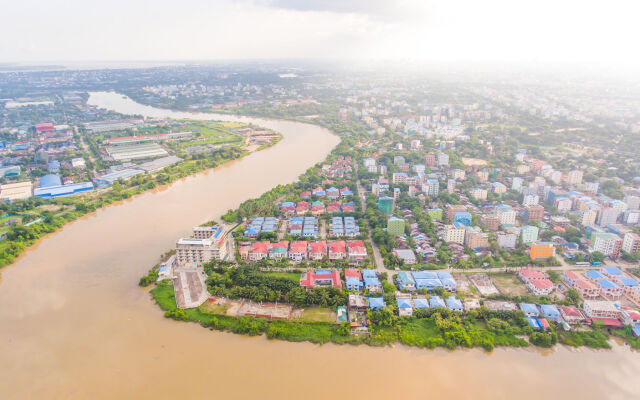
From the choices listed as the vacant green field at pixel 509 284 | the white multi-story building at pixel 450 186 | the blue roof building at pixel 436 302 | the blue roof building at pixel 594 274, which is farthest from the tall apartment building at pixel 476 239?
the white multi-story building at pixel 450 186

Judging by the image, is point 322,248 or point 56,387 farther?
point 322,248

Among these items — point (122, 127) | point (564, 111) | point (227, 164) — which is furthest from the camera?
point (564, 111)

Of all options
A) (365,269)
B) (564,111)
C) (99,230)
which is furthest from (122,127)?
(564,111)

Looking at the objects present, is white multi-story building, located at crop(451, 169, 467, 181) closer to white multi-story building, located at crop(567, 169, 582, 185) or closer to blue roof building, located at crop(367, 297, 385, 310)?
white multi-story building, located at crop(567, 169, 582, 185)

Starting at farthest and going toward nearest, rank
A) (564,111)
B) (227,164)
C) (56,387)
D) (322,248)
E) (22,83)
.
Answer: (22,83) < (564,111) < (227,164) < (322,248) < (56,387)

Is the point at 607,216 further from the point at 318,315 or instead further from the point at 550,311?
the point at 318,315

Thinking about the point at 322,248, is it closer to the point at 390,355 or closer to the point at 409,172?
the point at 390,355
